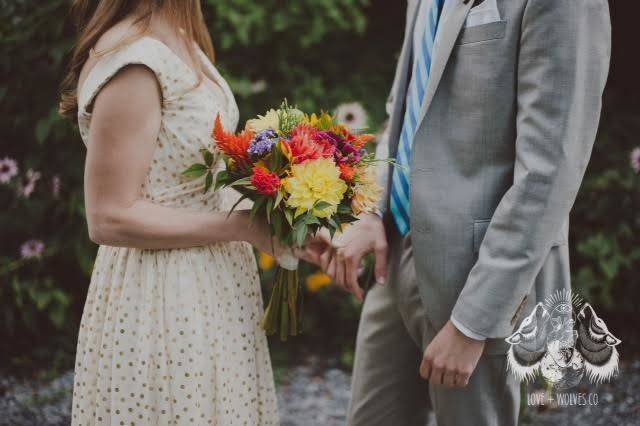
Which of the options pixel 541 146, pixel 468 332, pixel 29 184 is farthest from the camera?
pixel 29 184

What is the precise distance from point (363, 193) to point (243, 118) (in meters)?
2.41

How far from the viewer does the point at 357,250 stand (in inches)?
84.3

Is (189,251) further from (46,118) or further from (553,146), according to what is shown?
(46,118)

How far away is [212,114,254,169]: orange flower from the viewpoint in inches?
68.7

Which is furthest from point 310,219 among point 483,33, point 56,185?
point 56,185

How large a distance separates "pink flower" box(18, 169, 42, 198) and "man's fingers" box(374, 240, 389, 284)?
253 cm

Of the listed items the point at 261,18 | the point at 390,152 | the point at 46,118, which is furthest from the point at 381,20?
the point at 390,152

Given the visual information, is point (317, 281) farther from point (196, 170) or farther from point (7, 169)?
point (196, 170)

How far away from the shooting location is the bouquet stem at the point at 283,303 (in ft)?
6.72

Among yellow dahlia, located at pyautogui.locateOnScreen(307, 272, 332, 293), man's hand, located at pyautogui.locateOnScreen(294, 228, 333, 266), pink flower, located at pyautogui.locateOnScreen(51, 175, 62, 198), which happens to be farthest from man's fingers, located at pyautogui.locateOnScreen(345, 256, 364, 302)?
pink flower, located at pyautogui.locateOnScreen(51, 175, 62, 198)

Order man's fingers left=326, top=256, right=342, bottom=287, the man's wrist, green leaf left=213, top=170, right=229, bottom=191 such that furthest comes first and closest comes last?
man's fingers left=326, top=256, right=342, bottom=287
green leaf left=213, top=170, right=229, bottom=191
the man's wrist

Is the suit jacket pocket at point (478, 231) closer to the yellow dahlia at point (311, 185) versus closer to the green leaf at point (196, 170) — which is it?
the yellow dahlia at point (311, 185)

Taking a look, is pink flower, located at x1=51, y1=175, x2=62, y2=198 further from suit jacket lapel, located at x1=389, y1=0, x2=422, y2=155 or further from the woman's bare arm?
suit jacket lapel, located at x1=389, y1=0, x2=422, y2=155

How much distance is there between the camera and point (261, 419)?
82.7 inches
